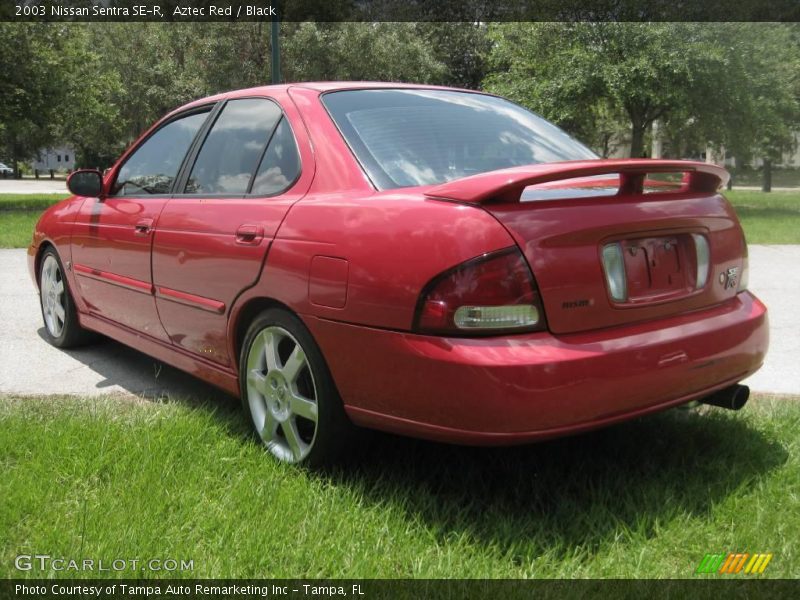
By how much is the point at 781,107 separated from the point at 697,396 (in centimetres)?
2013

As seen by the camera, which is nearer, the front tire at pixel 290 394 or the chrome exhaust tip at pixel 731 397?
the front tire at pixel 290 394

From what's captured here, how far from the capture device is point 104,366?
475 centimetres

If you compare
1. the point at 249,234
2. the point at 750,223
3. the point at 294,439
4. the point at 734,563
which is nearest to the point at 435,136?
the point at 249,234

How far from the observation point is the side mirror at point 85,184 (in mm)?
4371

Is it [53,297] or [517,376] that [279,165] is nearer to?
[517,376]

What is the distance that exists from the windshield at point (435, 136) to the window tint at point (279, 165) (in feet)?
0.73

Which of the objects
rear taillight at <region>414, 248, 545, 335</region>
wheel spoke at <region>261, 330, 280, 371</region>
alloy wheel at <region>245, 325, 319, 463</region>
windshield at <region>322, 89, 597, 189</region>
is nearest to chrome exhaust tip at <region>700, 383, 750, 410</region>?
rear taillight at <region>414, 248, 545, 335</region>

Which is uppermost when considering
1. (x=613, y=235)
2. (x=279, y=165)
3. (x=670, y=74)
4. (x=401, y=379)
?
(x=670, y=74)

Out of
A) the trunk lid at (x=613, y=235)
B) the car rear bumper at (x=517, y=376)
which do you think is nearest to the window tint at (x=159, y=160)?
the car rear bumper at (x=517, y=376)

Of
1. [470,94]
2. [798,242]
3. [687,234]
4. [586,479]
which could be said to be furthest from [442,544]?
[798,242]

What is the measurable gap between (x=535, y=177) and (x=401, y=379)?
76 cm

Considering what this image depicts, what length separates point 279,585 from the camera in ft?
7.34

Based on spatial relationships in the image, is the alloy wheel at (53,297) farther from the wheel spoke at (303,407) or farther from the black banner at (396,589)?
the black banner at (396,589)

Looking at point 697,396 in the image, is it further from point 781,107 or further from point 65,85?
point 65,85
